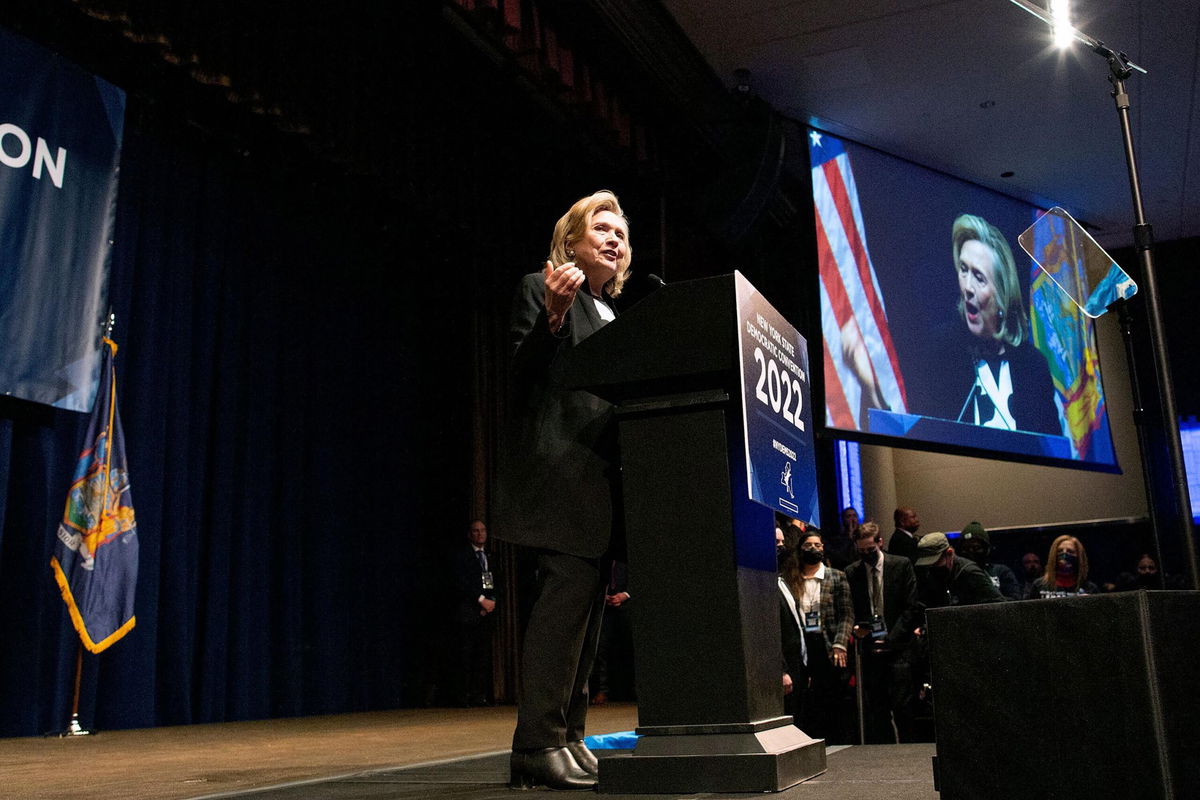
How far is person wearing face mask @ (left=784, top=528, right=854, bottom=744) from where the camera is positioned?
446 centimetres

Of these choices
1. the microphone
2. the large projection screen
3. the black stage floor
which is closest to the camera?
the black stage floor

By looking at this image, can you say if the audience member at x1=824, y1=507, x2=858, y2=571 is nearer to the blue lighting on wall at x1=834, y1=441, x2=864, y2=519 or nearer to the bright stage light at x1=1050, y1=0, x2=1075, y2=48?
the blue lighting on wall at x1=834, y1=441, x2=864, y2=519

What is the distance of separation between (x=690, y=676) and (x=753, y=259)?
248 inches

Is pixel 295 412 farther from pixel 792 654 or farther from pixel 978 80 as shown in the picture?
pixel 978 80

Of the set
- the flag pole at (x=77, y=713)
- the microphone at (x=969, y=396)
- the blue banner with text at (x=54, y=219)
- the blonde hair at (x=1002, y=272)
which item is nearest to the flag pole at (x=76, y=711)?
the flag pole at (x=77, y=713)

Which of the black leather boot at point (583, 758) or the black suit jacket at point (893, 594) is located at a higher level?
the black suit jacket at point (893, 594)

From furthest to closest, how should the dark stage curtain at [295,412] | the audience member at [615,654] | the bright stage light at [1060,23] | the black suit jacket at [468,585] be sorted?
1. the audience member at [615,654]
2. the black suit jacket at [468,585]
3. the dark stage curtain at [295,412]
4. the bright stage light at [1060,23]

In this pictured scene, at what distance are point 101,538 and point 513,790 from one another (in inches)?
156

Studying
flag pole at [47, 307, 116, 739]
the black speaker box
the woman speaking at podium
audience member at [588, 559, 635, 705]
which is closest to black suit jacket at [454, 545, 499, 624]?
audience member at [588, 559, 635, 705]

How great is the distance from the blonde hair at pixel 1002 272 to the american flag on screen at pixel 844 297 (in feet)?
2.69

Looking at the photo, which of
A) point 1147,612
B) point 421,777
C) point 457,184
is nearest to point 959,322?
point 457,184

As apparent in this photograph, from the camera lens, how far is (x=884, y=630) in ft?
15.1

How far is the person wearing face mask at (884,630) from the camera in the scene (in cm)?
454

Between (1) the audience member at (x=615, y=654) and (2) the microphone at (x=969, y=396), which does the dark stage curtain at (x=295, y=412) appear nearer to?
(1) the audience member at (x=615, y=654)
